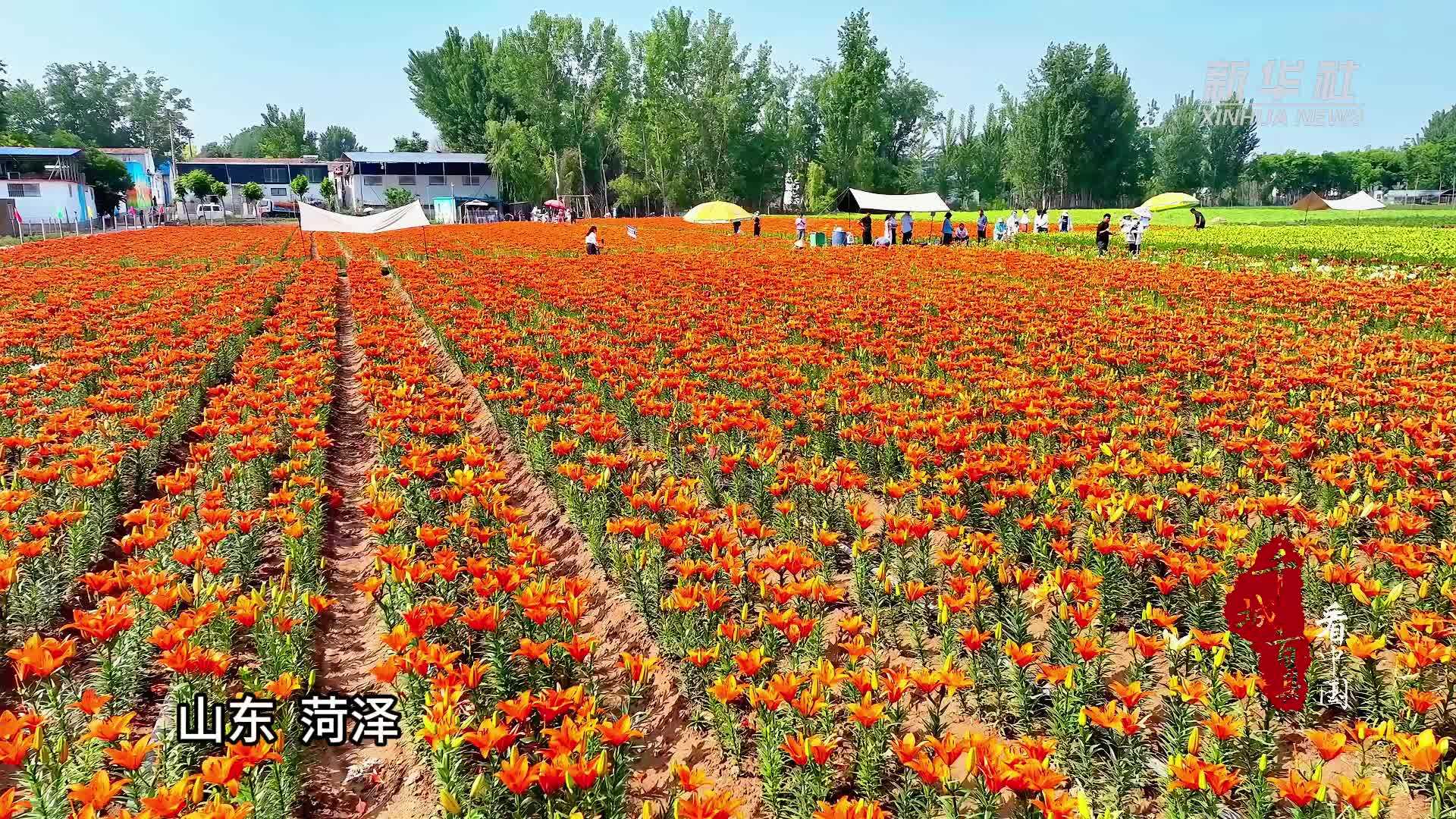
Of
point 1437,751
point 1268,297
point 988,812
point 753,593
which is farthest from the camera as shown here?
point 1268,297

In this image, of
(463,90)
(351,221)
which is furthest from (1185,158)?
(351,221)

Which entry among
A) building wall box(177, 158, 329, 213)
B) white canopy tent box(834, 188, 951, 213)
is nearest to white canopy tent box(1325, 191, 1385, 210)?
white canopy tent box(834, 188, 951, 213)

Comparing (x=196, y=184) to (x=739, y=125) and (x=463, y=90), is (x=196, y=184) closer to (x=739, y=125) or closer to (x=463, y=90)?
(x=463, y=90)

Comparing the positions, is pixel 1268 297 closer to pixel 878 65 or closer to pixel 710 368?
pixel 710 368

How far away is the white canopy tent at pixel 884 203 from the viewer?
3500 cm

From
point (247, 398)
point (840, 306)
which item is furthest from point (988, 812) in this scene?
point (840, 306)

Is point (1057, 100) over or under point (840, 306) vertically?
over

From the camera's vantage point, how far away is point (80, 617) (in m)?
3.28

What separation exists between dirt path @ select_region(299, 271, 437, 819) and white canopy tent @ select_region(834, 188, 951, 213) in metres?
30.5

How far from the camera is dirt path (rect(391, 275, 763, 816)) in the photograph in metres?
3.40

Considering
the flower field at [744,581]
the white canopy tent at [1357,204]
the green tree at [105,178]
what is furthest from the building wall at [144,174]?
the white canopy tent at [1357,204]

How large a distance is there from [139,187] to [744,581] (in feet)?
334

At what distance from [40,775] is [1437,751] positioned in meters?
5.06

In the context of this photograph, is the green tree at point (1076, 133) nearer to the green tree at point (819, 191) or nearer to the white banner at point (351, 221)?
the green tree at point (819, 191)
